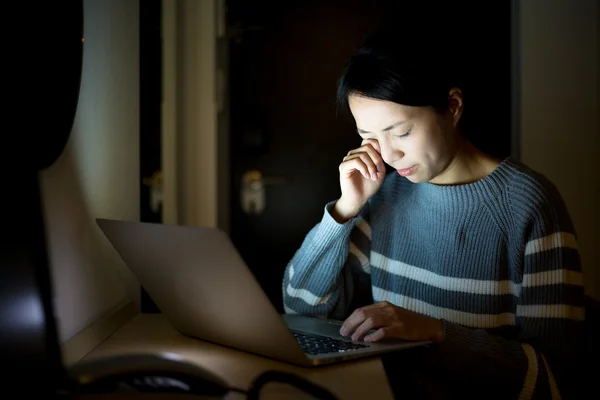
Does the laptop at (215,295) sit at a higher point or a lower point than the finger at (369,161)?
lower

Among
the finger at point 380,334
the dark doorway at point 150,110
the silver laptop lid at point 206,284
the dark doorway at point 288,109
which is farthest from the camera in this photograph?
the dark doorway at point 288,109

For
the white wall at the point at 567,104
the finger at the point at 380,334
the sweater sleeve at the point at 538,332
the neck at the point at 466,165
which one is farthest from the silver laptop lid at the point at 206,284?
the white wall at the point at 567,104

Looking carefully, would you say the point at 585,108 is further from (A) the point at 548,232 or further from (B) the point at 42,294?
(B) the point at 42,294

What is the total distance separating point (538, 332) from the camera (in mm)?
941

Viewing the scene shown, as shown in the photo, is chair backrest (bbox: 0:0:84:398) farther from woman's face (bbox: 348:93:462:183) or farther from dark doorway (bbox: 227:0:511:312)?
dark doorway (bbox: 227:0:511:312)

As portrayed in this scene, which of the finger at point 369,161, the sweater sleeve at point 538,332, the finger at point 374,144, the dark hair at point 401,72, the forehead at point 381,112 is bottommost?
the sweater sleeve at point 538,332

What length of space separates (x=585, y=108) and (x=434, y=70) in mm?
857

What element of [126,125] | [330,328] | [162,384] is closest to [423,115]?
[330,328]

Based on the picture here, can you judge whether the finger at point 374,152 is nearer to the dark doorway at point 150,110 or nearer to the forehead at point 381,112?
the forehead at point 381,112

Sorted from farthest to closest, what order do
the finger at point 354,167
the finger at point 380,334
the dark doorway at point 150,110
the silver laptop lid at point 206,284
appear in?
the dark doorway at point 150,110
the finger at point 354,167
the finger at point 380,334
the silver laptop lid at point 206,284

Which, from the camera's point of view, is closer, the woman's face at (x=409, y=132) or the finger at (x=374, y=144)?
the woman's face at (x=409, y=132)

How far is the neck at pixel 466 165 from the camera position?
3.74ft

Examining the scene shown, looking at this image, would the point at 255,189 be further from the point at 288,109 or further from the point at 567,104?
the point at 567,104

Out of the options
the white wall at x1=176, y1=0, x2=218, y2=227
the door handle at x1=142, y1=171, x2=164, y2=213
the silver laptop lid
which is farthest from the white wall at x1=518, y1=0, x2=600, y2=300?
the silver laptop lid
